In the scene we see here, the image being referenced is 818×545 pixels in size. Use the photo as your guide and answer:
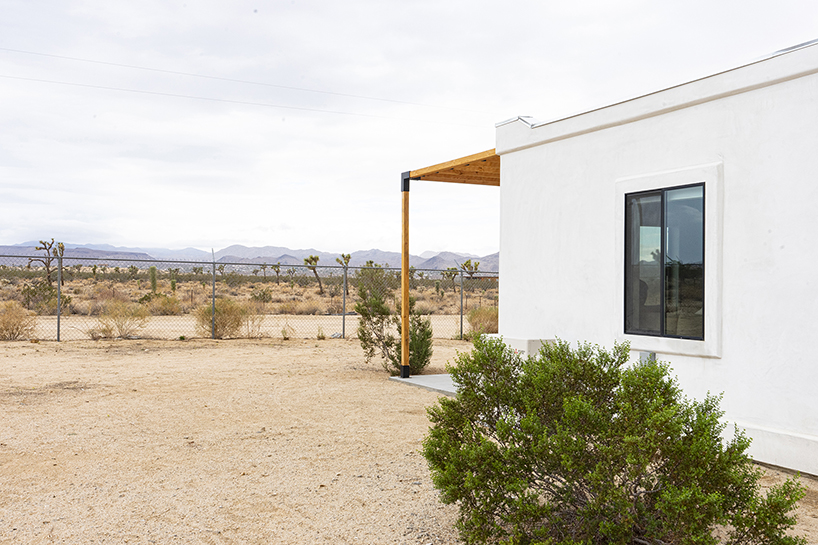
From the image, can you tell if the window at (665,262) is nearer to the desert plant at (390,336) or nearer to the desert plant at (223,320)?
the desert plant at (390,336)

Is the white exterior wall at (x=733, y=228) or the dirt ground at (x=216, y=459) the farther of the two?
the white exterior wall at (x=733, y=228)

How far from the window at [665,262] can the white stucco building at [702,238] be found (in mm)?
11

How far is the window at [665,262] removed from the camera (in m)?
6.02

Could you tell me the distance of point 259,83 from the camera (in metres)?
24.7

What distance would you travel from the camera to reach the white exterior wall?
519 centimetres

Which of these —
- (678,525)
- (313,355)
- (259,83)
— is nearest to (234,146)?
(259,83)

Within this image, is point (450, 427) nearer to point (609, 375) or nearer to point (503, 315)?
point (609, 375)

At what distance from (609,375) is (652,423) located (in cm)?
48

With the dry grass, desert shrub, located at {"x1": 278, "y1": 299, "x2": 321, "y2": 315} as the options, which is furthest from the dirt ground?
desert shrub, located at {"x1": 278, "y1": 299, "x2": 321, "y2": 315}

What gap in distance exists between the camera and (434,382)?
A: 1009 cm

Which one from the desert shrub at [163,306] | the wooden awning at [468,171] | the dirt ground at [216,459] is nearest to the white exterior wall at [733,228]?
the dirt ground at [216,459]

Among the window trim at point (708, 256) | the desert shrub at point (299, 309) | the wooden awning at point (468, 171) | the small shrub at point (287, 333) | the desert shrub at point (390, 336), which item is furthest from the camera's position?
the desert shrub at point (299, 309)

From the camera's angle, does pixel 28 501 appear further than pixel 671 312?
No

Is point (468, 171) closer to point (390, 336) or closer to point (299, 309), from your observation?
point (390, 336)
